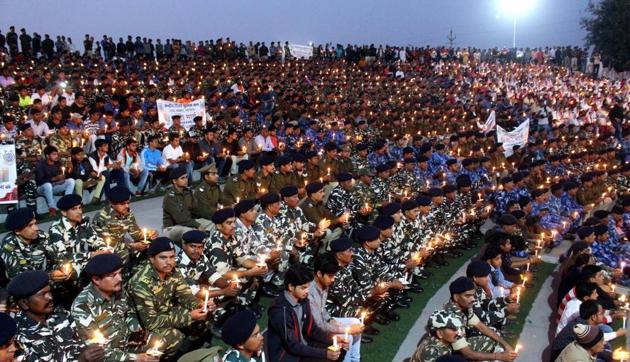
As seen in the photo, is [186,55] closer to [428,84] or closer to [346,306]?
[428,84]

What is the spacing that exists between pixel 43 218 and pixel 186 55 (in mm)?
22091

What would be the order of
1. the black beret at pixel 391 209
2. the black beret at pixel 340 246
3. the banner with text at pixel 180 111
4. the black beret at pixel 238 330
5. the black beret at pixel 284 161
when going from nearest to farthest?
1. the black beret at pixel 238 330
2. the black beret at pixel 340 246
3. the black beret at pixel 391 209
4. the black beret at pixel 284 161
5. the banner with text at pixel 180 111

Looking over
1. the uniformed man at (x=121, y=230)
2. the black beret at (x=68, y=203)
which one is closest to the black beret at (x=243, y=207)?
the uniformed man at (x=121, y=230)

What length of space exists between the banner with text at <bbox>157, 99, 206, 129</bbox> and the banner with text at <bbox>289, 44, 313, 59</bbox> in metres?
21.2

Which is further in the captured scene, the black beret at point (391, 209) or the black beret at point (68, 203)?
the black beret at point (391, 209)

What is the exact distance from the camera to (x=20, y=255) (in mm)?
6367

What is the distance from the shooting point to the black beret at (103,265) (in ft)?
16.5

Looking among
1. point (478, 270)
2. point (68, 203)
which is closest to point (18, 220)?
point (68, 203)

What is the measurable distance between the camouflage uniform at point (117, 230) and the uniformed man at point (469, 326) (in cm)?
424

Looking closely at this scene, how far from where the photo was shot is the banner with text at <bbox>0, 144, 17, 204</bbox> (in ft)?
33.9

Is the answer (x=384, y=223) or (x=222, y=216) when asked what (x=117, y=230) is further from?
(x=384, y=223)

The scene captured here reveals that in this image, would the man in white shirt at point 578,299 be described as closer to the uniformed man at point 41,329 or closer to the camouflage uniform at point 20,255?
the uniformed man at point 41,329

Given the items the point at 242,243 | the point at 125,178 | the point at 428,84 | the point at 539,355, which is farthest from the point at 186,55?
the point at 539,355

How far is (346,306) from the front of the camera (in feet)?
22.1
